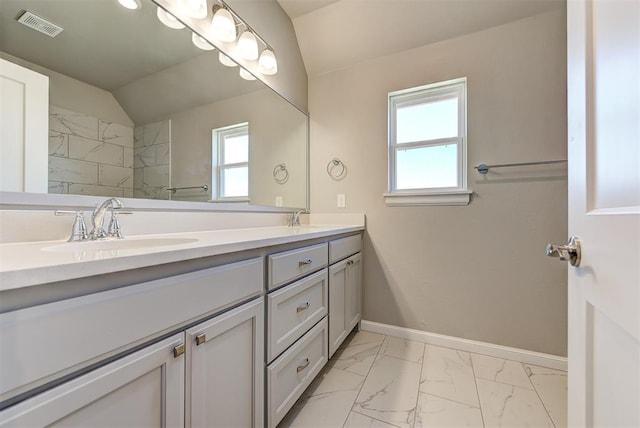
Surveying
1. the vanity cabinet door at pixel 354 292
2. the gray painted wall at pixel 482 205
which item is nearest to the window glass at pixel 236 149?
the gray painted wall at pixel 482 205

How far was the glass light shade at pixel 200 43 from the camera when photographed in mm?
1339

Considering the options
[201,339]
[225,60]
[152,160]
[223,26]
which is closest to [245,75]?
[225,60]

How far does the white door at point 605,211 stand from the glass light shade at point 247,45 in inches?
61.7

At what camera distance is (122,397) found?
556 mm

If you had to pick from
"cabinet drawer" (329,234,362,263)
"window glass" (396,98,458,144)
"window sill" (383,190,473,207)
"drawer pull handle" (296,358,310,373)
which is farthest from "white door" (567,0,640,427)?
"window glass" (396,98,458,144)

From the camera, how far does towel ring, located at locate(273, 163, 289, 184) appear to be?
1.98m

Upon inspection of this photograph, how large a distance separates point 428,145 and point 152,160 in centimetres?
177

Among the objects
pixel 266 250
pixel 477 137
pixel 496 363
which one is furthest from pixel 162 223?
pixel 496 363

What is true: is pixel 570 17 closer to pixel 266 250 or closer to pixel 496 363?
pixel 266 250

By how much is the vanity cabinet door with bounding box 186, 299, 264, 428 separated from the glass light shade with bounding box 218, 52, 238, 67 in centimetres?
140

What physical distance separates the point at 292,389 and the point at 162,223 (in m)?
0.95

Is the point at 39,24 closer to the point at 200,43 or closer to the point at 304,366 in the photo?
the point at 200,43

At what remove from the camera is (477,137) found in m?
1.73

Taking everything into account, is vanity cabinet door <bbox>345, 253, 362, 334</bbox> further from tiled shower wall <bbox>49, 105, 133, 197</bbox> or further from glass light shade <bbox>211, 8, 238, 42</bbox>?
glass light shade <bbox>211, 8, 238, 42</bbox>
